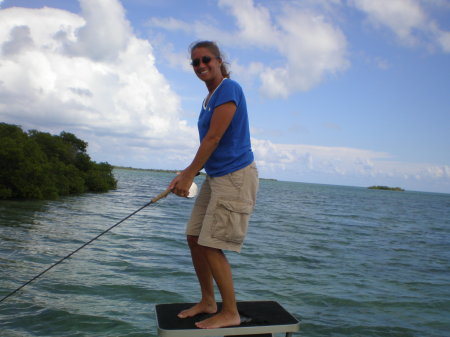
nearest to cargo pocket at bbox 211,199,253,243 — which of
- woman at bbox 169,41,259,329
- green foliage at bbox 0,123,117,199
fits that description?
woman at bbox 169,41,259,329

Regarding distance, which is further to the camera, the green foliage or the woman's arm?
the green foliage

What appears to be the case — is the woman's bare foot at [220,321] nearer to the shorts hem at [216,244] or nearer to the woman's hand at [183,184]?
the shorts hem at [216,244]

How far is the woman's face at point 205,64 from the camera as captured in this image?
364cm

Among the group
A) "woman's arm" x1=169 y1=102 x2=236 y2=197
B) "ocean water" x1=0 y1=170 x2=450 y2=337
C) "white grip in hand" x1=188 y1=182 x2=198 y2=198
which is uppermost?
"woman's arm" x1=169 y1=102 x2=236 y2=197

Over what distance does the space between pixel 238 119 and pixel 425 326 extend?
5609 mm

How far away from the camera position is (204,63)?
12.0 feet

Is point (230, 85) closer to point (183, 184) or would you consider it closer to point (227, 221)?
point (183, 184)

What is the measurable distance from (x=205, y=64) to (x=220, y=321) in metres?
2.16

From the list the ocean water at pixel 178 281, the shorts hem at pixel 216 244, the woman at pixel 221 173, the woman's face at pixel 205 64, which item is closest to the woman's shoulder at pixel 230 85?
the woman at pixel 221 173

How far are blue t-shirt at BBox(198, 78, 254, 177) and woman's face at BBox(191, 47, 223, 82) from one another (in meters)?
0.18

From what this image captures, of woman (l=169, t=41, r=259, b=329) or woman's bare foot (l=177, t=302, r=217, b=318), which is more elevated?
woman (l=169, t=41, r=259, b=329)

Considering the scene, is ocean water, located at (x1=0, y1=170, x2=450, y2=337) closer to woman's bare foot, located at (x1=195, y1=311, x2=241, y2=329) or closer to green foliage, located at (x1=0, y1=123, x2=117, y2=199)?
woman's bare foot, located at (x1=195, y1=311, x2=241, y2=329)

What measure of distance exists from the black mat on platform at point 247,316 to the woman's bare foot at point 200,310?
0.17 ft

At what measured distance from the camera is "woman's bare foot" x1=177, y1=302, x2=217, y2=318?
3.79m
